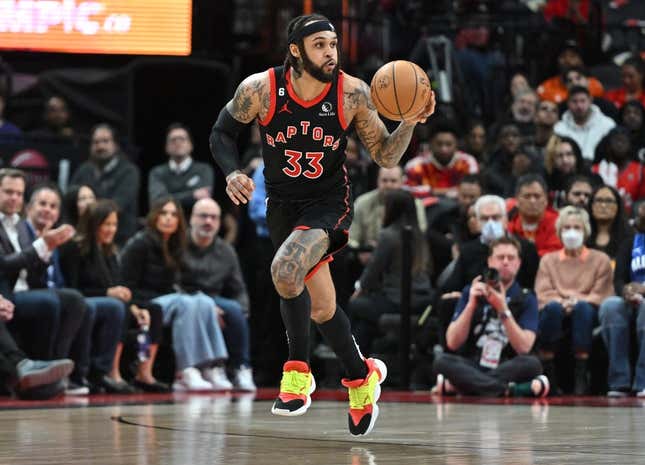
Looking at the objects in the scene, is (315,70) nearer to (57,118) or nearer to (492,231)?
(492,231)

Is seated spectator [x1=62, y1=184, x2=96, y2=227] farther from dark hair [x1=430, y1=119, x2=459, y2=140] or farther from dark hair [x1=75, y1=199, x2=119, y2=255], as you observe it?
dark hair [x1=430, y1=119, x2=459, y2=140]

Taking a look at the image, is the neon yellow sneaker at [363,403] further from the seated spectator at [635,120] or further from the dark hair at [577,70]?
the dark hair at [577,70]

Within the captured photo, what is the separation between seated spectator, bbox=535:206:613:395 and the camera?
35.4 ft

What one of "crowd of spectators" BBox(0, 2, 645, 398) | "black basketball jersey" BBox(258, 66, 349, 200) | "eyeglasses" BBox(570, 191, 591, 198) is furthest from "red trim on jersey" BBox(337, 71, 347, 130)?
"eyeglasses" BBox(570, 191, 591, 198)

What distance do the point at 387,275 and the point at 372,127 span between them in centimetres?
514

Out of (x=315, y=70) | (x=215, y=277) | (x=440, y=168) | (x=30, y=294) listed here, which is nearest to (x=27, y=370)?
(x=30, y=294)

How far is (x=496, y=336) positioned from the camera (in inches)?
407

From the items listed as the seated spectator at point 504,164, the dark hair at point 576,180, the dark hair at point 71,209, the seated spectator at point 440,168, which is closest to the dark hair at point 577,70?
the seated spectator at point 504,164

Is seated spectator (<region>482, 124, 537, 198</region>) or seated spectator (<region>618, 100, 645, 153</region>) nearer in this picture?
seated spectator (<region>482, 124, 537, 198</region>)

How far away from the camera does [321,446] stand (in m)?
5.98

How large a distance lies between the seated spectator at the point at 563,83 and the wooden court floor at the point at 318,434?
21.5ft

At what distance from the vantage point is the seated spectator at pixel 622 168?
12.6m

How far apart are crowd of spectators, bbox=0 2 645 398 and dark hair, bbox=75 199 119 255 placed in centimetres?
2

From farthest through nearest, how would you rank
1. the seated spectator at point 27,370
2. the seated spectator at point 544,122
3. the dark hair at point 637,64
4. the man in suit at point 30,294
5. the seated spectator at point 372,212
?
the dark hair at point 637,64 < the seated spectator at point 544,122 < the seated spectator at point 372,212 < the man in suit at point 30,294 < the seated spectator at point 27,370
